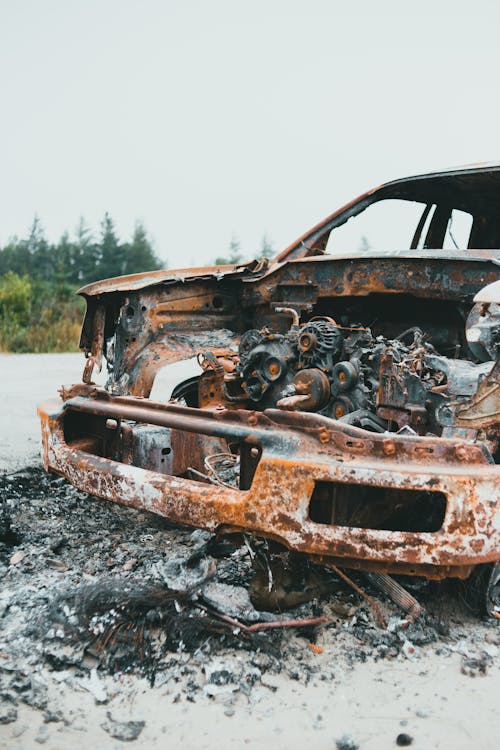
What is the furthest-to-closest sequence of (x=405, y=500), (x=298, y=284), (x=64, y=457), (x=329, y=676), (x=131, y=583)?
(x=298, y=284)
(x=64, y=457)
(x=131, y=583)
(x=405, y=500)
(x=329, y=676)

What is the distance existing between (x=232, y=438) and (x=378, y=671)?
0.92 metres

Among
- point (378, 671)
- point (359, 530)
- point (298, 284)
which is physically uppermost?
point (298, 284)

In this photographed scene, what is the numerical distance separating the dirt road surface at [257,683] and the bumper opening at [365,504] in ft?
1.12

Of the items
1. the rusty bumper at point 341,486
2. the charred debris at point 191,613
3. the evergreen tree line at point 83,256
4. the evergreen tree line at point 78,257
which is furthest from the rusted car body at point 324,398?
the evergreen tree line at point 83,256

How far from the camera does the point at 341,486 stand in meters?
2.28

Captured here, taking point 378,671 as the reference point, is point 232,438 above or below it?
above

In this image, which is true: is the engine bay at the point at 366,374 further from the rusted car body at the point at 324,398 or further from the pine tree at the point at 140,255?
the pine tree at the point at 140,255

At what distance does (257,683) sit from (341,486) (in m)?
0.71

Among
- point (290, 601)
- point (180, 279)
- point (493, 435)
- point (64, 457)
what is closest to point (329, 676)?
point (290, 601)

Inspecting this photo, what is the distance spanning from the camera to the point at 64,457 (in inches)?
113

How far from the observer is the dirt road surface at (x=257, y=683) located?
171 cm

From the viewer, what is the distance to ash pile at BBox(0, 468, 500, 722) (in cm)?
200

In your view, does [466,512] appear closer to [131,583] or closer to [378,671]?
[378,671]

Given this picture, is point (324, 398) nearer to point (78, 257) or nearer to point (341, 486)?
point (341, 486)
